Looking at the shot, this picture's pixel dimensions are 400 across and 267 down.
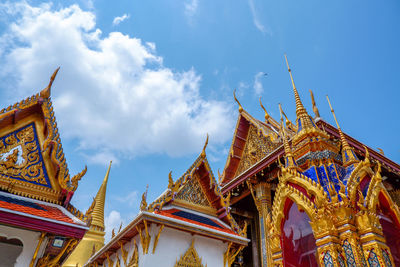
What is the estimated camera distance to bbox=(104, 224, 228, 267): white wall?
4.66 metres

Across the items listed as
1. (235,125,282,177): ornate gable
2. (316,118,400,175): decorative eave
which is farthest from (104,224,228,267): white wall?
(235,125,282,177): ornate gable

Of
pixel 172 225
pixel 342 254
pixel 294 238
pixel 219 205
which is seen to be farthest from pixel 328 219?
pixel 219 205

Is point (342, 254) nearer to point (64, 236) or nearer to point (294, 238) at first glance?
point (294, 238)

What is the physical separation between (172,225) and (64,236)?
1704mm

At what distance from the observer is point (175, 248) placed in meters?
5.00

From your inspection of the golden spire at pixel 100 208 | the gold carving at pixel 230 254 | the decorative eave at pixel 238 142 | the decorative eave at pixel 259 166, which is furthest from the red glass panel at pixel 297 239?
the golden spire at pixel 100 208

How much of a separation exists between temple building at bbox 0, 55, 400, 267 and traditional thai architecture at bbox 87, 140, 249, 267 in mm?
19

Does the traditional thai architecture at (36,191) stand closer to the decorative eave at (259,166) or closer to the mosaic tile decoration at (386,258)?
the mosaic tile decoration at (386,258)

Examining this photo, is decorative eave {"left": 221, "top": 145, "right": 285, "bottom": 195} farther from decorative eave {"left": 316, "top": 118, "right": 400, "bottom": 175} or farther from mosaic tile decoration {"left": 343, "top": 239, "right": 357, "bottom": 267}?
mosaic tile decoration {"left": 343, "top": 239, "right": 357, "bottom": 267}

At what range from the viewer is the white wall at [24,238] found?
3975 millimetres

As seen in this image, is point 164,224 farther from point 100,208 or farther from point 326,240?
point 100,208

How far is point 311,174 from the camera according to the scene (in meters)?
4.10

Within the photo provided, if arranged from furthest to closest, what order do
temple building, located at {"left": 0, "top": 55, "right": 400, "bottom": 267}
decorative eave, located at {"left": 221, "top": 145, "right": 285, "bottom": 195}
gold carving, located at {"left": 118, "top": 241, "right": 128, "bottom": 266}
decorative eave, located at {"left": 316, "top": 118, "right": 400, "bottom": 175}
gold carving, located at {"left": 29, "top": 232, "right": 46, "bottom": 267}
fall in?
decorative eave, located at {"left": 221, "top": 145, "right": 285, "bottom": 195} → decorative eave, located at {"left": 316, "top": 118, "right": 400, "bottom": 175} → gold carving, located at {"left": 118, "top": 241, "right": 128, "bottom": 266} → gold carving, located at {"left": 29, "top": 232, "right": 46, "bottom": 267} → temple building, located at {"left": 0, "top": 55, "right": 400, "bottom": 267}

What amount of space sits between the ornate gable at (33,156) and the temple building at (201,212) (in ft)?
0.05
